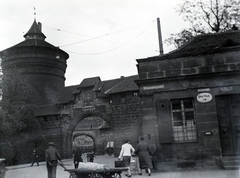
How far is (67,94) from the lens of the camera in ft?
115

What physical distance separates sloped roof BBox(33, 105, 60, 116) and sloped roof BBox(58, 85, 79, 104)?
3.59ft

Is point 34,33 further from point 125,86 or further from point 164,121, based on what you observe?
point 164,121

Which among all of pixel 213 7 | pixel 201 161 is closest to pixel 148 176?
pixel 201 161

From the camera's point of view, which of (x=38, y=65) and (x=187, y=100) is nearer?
(x=187, y=100)

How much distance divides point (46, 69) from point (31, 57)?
253cm

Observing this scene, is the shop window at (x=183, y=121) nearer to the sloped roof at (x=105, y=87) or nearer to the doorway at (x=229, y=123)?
the doorway at (x=229, y=123)

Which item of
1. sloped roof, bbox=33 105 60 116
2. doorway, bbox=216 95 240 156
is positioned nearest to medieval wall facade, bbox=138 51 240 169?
doorway, bbox=216 95 240 156

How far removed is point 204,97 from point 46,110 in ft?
80.6

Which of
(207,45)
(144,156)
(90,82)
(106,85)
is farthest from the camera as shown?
(90,82)

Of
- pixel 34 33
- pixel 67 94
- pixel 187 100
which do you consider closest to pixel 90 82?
pixel 67 94

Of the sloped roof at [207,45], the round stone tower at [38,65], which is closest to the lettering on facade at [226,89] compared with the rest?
A: the sloped roof at [207,45]

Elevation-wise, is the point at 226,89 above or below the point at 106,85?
below

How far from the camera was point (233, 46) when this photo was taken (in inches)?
530

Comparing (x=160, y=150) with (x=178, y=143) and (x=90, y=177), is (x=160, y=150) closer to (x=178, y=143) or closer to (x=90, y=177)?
(x=178, y=143)
